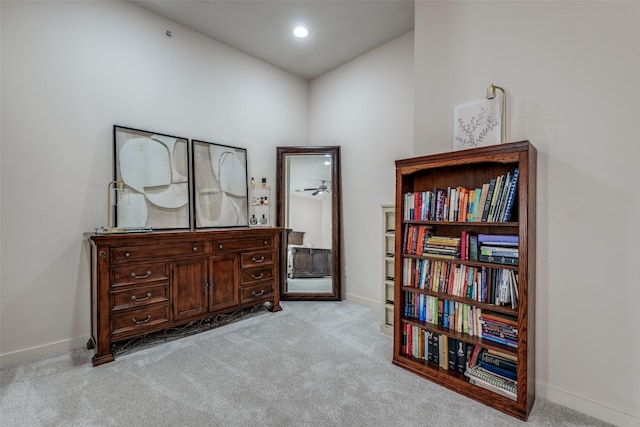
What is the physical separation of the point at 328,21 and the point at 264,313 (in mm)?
3262

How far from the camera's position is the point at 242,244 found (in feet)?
10.3

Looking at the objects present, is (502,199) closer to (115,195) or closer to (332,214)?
(332,214)

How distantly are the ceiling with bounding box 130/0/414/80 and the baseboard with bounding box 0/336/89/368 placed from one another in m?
3.19

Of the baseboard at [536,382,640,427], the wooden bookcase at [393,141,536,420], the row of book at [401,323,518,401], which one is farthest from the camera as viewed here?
the row of book at [401,323,518,401]

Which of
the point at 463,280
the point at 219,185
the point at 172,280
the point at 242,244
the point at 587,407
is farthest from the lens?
the point at 219,185

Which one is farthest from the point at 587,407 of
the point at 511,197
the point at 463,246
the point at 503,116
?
the point at 503,116

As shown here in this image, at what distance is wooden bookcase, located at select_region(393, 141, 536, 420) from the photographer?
1.72 m

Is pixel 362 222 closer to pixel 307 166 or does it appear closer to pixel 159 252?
pixel 307 166

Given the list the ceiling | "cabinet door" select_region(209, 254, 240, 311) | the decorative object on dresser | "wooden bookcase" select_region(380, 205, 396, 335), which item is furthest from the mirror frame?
the ceiling

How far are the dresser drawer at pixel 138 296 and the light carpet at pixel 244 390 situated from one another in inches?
15.8

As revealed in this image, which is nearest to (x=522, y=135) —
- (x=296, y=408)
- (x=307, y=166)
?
(x=296, y=408)

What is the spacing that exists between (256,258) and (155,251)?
103cm

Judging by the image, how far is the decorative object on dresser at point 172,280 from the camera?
2.30 metres

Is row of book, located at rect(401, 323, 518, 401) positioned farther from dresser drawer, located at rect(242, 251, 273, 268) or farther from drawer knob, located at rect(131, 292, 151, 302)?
drawer knob, located at rect(131, 292, 151, 302)
